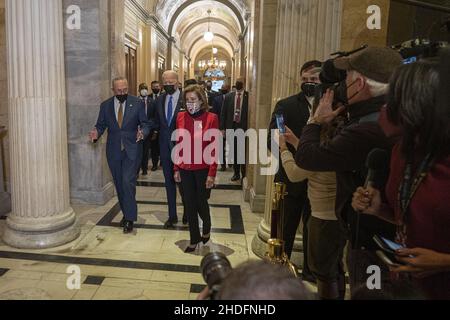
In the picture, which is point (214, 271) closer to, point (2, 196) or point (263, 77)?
point (263, 77)

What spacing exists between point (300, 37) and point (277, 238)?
67.1 inches

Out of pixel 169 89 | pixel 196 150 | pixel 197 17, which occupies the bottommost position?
pixel 196 150

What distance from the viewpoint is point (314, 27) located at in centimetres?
316

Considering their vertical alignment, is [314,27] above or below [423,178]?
above

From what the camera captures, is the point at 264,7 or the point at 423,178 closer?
the point at 423,178

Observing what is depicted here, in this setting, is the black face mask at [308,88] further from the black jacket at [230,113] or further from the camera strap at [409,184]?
the black jacket at [230,113]

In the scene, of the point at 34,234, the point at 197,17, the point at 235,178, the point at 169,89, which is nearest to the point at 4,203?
the point at 34,234

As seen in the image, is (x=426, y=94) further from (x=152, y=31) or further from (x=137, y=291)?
(x=152, y=31)

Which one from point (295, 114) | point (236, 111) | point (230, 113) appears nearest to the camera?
point (295, 114)

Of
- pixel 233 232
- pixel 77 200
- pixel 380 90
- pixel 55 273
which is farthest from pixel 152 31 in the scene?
pixel 380 90

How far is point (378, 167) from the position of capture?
1.52m

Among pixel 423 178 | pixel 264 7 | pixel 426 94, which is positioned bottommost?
pixel 423 178

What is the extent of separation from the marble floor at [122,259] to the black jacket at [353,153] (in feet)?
4.92

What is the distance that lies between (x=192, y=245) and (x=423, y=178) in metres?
2.90
